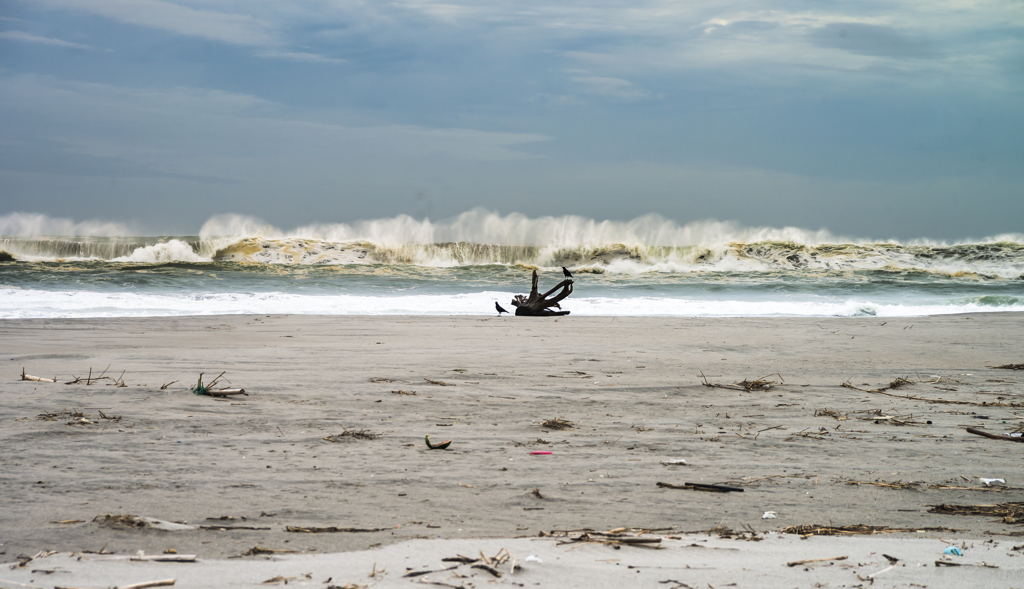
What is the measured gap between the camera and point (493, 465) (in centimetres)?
303

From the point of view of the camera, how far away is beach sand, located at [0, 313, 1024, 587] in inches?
78.3

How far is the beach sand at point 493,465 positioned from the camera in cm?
199

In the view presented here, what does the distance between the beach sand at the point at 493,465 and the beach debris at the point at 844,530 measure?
0.12 feet

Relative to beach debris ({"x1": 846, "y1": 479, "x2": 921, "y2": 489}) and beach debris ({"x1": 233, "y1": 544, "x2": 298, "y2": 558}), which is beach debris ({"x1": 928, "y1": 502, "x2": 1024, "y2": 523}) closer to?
beach debris ({"x1": 846, "y1": 479, "x2": 921, "y2": 489})

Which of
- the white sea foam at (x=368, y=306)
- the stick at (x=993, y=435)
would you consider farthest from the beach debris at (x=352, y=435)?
the white sea foam at (x=368, y=306)

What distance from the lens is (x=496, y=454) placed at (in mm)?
3207

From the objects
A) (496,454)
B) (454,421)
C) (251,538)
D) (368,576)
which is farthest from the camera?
(454,421)

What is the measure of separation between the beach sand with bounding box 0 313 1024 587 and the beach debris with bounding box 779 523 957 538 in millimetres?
35

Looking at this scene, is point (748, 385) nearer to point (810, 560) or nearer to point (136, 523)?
point (810, 560)

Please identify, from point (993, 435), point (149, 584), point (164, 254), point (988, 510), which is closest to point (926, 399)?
point (993, 435)

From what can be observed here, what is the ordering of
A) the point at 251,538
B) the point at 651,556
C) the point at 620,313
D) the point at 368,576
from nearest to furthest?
the point at 368,576 < the point at 651,556 < the point at 251,538 < the point at 620,313

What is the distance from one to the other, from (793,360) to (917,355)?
5.51 ft

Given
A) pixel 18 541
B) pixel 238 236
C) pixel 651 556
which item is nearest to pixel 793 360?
pixel 651 556

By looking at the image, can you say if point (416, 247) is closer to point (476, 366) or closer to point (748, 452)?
point (476, 366)
